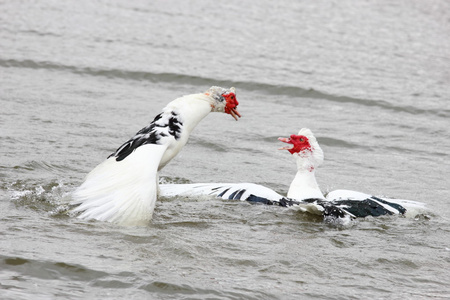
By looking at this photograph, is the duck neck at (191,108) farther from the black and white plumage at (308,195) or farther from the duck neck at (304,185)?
the duck neck at (304,185)

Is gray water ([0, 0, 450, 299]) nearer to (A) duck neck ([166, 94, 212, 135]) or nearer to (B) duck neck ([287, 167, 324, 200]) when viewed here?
(B) duck neck ([287, 167, 324, 200])

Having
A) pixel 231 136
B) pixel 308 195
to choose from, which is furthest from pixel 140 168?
pixel 231 136

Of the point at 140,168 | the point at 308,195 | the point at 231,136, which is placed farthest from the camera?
the point at 231,136

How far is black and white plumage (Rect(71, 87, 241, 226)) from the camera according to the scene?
7387 mm

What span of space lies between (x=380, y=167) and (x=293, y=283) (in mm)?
4752

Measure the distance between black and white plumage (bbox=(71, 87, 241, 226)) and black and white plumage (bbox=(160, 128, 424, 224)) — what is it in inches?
33.6

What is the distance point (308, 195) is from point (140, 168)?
88.2 inches

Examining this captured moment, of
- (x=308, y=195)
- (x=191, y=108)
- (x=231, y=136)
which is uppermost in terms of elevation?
(x=191, y=108)

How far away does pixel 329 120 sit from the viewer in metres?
13.2

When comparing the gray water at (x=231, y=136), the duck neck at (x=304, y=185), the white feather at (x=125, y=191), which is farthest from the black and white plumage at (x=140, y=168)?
the duck neck at (x=304, y=185)

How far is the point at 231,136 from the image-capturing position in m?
12.0

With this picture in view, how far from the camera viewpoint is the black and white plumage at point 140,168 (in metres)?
7.39

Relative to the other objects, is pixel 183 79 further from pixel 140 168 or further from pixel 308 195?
pixel 140 168

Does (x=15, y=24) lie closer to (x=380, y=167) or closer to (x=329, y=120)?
(x=329, y=120)
